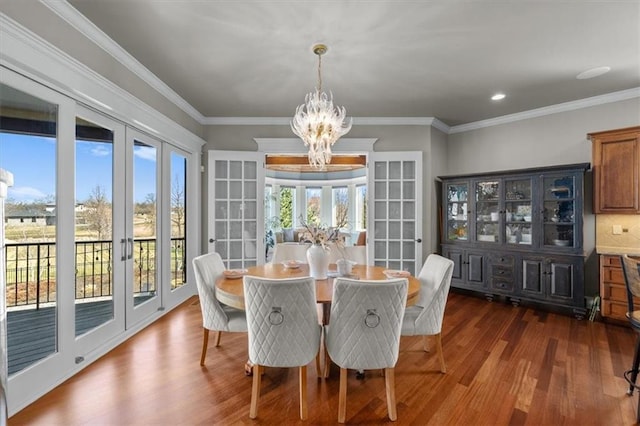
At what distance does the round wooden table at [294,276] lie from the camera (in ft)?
6.40

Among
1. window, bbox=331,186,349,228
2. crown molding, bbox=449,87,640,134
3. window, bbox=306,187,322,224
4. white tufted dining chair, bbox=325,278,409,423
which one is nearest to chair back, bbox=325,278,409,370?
white tufted dining chair, bbox=325,278,409,423

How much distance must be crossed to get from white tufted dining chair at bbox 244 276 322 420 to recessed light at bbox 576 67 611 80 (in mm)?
3685

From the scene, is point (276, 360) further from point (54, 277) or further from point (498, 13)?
point (498, 13)

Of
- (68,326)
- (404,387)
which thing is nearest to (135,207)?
(68,326)

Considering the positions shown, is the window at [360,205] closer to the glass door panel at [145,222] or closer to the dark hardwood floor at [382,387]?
the dark hardwood floor at [382,387]

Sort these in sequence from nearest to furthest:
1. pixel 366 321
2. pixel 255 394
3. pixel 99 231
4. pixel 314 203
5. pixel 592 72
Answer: pixel 366 321 < pixel 255 394 < pixel 99 231 < pixel 592 72 < pixel 314 203

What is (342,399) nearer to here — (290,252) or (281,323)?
(281,323)

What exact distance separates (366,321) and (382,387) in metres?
0.80

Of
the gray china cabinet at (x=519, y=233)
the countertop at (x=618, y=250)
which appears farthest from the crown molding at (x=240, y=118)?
the countertop at (x=618, y=250)

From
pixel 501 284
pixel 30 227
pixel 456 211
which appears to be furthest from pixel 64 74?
pixel 501 284

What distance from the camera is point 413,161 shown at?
436 cm

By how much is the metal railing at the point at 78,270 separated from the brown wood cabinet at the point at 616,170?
17.2 ft

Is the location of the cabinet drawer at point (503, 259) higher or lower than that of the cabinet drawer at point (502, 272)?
higher

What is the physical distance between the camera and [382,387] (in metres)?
2.08
